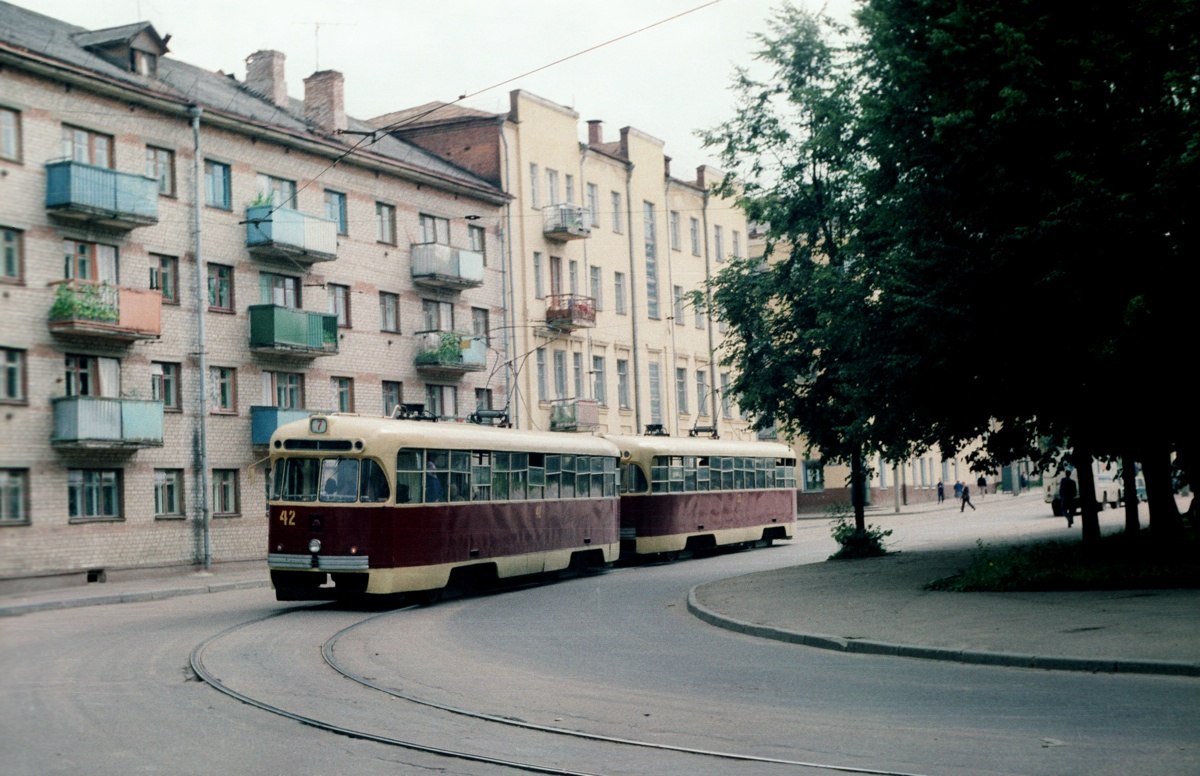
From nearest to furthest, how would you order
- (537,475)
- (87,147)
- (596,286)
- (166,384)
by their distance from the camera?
(537,475) < (87,147) < (166,384) < (596,286)

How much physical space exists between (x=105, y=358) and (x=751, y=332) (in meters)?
15.6

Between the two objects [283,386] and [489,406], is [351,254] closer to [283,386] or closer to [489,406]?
[283,386]

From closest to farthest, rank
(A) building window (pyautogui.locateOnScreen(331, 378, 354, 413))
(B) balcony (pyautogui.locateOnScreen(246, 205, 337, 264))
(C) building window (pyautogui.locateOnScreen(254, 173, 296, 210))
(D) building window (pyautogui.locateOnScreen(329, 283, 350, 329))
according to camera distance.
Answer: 1. (B) balcony (pyautogui.locateOnScreen(246, 205, 337, 264))
2. (C) building window (pyautogui.locateOnScreen(254, 173, 296, 210))
3. (A) building window (pyautogui.locateOnScreen(331, 378, 354, 413))
4. (D) building window (pyautogui.locateOnScreen(329, 283, 350, 329))

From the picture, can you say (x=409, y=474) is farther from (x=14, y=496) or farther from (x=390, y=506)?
(x=14, y=496)

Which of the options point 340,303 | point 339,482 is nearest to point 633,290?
point 340,303

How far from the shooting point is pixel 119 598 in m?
26.7

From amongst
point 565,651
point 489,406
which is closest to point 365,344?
point 489,406

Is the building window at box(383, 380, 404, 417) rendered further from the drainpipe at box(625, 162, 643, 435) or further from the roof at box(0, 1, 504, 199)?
the drainpipe at box(625, 162, 643, 435)

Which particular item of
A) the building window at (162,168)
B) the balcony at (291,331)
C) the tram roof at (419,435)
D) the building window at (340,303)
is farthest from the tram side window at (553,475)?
the building window at (340,303)

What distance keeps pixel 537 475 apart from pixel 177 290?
45.9 ft

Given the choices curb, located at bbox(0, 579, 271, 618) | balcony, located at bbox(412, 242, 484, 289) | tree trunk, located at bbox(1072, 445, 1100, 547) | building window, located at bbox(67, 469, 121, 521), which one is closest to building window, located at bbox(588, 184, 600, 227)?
balcony, located at bbox(412, 242, 484, 289)

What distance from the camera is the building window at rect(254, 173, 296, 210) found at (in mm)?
38031

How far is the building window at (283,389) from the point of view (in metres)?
38.0

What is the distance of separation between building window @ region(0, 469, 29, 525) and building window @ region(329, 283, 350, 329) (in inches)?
477
